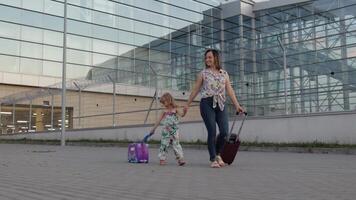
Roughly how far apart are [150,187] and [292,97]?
18787 mm

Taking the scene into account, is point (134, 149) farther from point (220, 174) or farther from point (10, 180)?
point (10, 180)

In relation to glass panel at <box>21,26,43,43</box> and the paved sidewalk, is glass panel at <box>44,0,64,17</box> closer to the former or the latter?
glass panel at <box>21,26,43,43</box>

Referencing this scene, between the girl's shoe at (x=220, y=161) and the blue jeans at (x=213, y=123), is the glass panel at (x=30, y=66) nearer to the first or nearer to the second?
the blue jeans at (x=213, y=123)

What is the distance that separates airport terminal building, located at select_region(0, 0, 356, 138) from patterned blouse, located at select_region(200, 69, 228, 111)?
14.1 m

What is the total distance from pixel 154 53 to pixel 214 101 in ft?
Answer: 111

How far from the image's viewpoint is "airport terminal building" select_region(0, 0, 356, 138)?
2734 cm

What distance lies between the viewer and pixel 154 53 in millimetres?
41438

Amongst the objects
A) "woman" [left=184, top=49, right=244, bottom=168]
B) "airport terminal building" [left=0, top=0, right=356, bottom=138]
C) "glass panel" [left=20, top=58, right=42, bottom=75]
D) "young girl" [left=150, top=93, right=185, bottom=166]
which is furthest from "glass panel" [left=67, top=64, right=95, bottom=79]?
"woman" [left=184, top=49, right=244, bottom=168]

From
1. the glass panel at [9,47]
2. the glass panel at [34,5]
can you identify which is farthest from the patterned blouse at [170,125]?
the glass panel at [34,5]

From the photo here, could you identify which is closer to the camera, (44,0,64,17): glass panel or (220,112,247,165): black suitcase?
(220,112,247,165): black suitcase

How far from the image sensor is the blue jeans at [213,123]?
311 inches

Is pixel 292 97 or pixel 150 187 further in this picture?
pixel 292 97

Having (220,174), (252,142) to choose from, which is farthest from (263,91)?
(220,174)

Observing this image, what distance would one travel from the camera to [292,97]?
23.2 m
